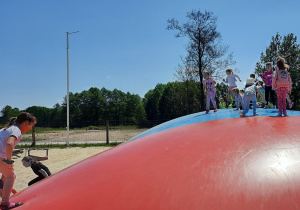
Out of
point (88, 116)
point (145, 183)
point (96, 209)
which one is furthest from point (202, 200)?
point (88, 116)

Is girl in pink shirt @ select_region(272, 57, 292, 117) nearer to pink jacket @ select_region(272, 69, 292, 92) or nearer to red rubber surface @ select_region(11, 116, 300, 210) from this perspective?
pink jacket @ select_region(272, 69, 292, 92)

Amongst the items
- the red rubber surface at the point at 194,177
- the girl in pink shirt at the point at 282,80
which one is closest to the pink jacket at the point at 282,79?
the girl in pink shirt at the point at 282,80

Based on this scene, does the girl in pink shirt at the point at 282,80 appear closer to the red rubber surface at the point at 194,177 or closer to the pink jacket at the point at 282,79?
the pink jacket at the point at 282,79

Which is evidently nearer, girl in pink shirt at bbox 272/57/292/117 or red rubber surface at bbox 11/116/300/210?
red rubber surface at bbox 11/116/300/210

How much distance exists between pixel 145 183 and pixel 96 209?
0.45 m

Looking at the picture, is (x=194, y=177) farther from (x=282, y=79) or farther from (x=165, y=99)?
(x=165, y=99)

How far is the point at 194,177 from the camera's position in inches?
83.8

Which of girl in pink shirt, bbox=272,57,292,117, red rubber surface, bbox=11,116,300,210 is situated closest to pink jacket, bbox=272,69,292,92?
girl in pink shirt, bbox=272,57,292,117

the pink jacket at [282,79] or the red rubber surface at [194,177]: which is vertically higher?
the pink jacket at [282,79]

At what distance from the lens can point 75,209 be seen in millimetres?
2113

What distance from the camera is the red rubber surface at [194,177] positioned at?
1.90 meters

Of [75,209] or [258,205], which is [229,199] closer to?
[258,205]

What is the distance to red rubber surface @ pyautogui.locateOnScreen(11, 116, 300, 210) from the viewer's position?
190cm

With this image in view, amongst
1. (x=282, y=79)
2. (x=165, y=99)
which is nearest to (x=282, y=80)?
(x=282, y=79)
